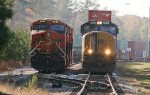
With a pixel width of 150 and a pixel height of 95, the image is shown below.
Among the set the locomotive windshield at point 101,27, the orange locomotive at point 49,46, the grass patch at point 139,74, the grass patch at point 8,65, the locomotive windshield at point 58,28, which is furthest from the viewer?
the grass patch at point 8,65

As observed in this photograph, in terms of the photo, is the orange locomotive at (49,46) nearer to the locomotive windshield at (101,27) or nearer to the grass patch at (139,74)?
the locomotive windshield at (101,27)

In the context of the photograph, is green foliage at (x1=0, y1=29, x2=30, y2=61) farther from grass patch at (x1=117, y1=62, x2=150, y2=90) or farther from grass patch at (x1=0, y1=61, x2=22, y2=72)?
grass patch at (x1=117, y1=62, x2=150, y2=90)

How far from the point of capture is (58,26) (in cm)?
2859

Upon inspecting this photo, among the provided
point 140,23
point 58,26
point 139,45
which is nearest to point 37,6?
point 139,45

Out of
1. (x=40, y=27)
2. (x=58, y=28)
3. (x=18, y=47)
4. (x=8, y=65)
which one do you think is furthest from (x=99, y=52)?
(x=18, y=47)

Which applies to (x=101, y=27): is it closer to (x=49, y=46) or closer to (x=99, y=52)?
(x=99, y=52)

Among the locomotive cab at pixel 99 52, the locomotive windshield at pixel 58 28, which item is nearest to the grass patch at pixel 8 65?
the locomotive windshield at pixel 58 28

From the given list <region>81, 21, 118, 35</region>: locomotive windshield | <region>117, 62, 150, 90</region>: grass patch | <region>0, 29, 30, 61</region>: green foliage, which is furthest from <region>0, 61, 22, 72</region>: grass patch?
<region>117, 62, 150, 90</region>: grass patch

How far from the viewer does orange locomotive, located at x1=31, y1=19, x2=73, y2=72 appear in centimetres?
2778

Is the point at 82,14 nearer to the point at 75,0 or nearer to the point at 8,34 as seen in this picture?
the point at 75,0

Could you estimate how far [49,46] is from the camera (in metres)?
28.3

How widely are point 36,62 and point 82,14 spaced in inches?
4637

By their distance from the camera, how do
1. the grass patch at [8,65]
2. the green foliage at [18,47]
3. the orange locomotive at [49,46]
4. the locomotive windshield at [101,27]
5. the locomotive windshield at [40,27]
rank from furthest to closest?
the green foliage at [18,47] → the grass patch at [8,65] → the locomotive windshield at [101,27] → the locomotive windshield at [40,27] → the orange locomotive at [49,46]

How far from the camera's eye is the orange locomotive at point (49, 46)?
27.8 meters
